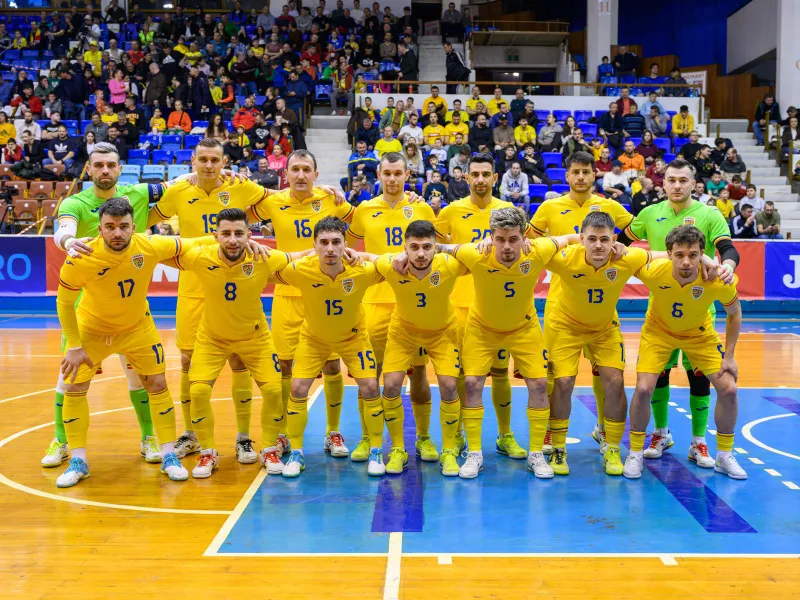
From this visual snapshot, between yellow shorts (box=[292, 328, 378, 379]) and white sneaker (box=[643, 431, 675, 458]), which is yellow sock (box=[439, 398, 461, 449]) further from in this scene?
white sneaker (box=[643, 431, 675, 458])

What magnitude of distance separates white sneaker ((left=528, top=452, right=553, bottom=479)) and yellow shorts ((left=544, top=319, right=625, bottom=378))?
27.6 inches

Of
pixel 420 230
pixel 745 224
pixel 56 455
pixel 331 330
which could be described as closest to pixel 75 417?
pixel 56 455

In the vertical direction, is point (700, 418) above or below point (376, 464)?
above

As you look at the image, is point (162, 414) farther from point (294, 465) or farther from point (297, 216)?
point (297, 216)

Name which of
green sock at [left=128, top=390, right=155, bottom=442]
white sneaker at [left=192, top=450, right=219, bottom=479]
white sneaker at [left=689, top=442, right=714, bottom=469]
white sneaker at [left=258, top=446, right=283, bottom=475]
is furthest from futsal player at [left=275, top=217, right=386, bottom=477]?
white sneaker at [left=689, top=442, right=714, bottom=469]

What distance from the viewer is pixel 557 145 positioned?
67.3ft

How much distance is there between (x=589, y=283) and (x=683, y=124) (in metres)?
17.6

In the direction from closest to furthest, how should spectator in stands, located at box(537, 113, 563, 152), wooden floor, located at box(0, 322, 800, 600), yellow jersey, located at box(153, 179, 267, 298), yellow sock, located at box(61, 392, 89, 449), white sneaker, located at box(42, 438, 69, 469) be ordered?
wooden floor, located at box(0, 322, 800, 600) < yellow sock, located at box(61, 392, 89, 449) < white sneaker, located at box(42, 438, 69, 469) < yellow jersey, located at box(153, 179, 267, 298) < spectator in stands, located at box(537, 113, 563, 152)

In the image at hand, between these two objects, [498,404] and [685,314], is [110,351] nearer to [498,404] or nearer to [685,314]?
[498,404]

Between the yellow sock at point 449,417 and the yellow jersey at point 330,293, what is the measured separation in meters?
1.01

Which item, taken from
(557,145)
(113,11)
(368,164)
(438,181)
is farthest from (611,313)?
(113,11)

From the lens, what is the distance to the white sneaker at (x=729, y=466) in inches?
262

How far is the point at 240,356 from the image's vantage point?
22.6 feet

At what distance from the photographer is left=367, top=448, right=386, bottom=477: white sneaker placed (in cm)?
677
